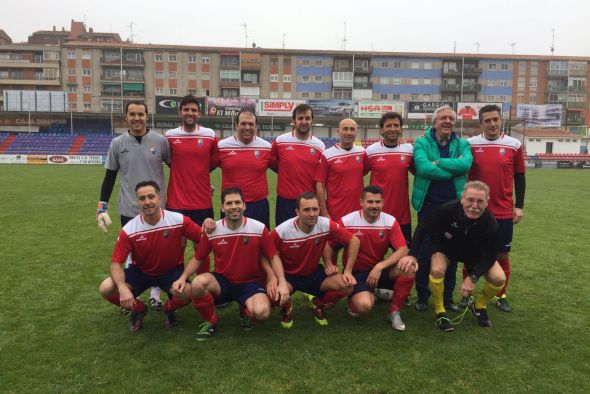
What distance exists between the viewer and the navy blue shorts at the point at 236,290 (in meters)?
4.14

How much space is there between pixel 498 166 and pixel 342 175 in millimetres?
1680

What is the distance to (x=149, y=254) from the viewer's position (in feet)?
14.0

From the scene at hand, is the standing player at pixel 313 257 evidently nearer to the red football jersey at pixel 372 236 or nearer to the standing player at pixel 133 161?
the red football jersey at pixel 372 236

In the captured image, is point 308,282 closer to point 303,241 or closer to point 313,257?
point 313,257

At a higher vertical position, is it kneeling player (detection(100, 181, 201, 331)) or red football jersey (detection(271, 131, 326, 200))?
red football jersey (detection(271, 131, 326, 200))

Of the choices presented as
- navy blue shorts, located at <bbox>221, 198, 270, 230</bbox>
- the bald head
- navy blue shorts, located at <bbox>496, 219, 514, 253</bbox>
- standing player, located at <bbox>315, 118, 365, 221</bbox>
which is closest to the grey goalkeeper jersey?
navy blue shorts, located at <bbox>221, 198, 270, 230</bbox>

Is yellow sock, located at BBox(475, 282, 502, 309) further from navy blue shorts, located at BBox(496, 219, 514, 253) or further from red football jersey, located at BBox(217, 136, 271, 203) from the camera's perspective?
red football jersey, located at BBox(217, 136, 271, 203)

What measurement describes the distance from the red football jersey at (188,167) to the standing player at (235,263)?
94 centimetres

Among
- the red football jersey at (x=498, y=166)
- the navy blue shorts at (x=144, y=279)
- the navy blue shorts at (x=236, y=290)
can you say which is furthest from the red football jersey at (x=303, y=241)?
the red football jersey at (x=498, y=166)

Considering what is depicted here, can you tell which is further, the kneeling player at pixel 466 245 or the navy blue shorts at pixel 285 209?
the navy blue shorts at pixel 285 209

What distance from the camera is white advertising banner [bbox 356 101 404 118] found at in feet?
151

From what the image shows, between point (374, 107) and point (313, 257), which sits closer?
point (313, 257)

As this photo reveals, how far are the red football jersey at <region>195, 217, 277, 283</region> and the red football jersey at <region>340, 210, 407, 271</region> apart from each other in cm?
90

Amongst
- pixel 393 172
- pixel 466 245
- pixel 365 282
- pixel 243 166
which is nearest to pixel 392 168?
pixel 393 172
